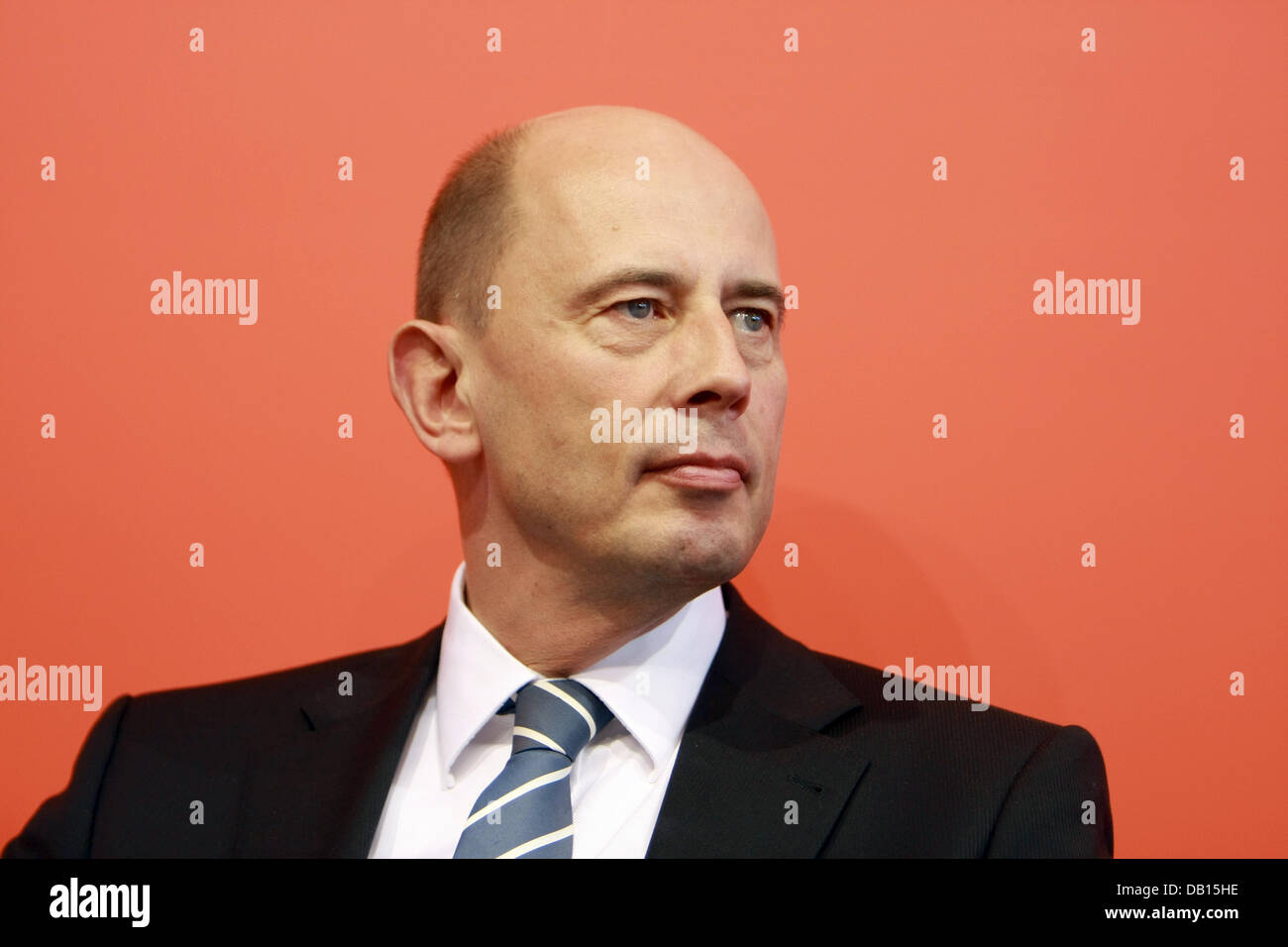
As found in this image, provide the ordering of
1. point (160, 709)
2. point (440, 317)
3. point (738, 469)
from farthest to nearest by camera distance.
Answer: point (160, 709) < point (440, 317) < point (738, 469)

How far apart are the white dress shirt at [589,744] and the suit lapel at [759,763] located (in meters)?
0.05

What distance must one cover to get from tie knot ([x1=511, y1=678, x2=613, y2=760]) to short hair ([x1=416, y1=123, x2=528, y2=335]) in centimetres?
56

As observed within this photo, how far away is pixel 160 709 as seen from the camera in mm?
2443

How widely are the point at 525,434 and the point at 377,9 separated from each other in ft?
3.44

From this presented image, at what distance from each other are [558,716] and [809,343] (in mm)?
894

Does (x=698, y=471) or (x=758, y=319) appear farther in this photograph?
(x=758, y=319)

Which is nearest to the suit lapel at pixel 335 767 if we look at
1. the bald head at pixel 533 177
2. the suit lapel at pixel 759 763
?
the suit lapel at pixel 759 763

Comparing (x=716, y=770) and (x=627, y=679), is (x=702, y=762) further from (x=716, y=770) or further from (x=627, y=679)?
(x=627, y=679)

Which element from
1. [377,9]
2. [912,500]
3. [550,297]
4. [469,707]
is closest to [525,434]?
[550,297]

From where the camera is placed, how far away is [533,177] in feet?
7.07

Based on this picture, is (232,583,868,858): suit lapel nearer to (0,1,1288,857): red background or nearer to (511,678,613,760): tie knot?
(511,678,613,760): tie knot

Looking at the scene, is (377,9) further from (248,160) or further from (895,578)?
(895,578)

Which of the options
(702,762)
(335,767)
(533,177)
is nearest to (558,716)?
(702,762)

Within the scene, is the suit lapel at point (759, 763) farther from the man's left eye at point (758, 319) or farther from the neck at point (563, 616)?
the man's left eye at point (758, 319)
